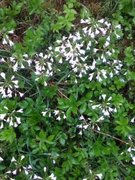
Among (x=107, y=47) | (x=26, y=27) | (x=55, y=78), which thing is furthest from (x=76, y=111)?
(x=26, y=27)

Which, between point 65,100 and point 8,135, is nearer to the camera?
point 8,135

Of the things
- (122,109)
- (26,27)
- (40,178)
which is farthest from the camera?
(26,27)

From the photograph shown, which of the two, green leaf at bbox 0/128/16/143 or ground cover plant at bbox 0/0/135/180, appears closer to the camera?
green leaf at bbox 0/128/16/143

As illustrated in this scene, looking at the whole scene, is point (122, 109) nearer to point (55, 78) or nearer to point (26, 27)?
point (55, 78)

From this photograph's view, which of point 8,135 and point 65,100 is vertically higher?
point 65,100

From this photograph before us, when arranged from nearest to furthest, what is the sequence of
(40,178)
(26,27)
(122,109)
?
1. (40,178)
2. (122,109)
3. (26,27)

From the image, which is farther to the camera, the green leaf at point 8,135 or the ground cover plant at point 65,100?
the ground cover plant at point 65,100

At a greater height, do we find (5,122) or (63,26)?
(63,26)

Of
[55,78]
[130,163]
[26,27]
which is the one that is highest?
[26,27]
